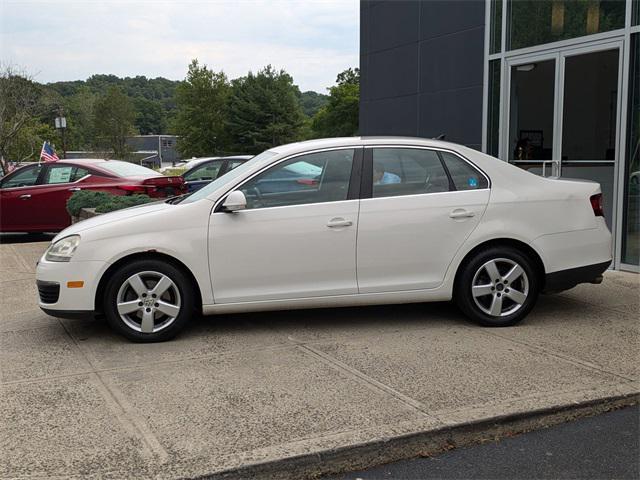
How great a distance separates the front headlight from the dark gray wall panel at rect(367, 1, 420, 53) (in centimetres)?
841

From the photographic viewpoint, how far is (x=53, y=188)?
37.7 feet

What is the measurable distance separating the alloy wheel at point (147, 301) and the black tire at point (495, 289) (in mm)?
2349

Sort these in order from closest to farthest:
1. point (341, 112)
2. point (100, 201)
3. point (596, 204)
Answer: point (596, 204) < point (100, 201) < point (341, 112)

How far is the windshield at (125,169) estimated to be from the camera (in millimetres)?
11704

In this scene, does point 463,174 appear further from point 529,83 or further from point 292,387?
point 529,83

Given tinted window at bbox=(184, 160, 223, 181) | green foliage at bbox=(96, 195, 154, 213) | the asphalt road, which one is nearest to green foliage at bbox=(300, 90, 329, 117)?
tinted window at bbox=(184, 160, 223, 181)

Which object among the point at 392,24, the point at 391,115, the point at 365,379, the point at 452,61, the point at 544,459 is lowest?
the point at 544,459

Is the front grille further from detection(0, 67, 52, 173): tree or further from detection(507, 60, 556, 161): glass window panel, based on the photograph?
detection(0, 67, 52, 173): tree

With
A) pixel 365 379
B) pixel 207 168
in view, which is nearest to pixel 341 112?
pixel 207 168

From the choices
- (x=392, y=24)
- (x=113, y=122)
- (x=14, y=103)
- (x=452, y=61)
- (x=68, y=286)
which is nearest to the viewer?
(x=68, y=286)

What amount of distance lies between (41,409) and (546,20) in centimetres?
808

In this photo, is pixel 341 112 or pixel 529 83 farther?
pixel 341 112

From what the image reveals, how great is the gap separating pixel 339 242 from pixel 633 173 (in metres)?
4.55

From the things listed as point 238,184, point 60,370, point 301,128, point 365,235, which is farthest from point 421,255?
point 301,128
